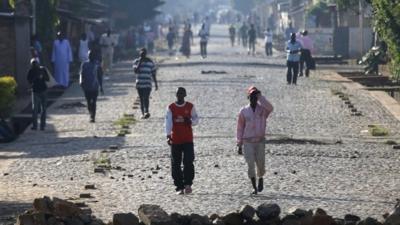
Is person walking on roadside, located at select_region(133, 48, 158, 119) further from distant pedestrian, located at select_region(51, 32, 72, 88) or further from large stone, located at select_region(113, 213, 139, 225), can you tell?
large stone, located at select_region(113, 213, 139, 225)

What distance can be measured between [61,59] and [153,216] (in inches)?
991

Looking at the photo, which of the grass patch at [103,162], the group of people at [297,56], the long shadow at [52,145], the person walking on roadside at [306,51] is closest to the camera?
the grass patch at [103,162]

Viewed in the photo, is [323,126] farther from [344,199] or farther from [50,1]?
[50,1]

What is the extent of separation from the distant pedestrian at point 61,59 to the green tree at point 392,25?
500 inches

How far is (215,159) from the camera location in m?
20.0

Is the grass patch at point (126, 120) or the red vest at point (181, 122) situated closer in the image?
the red vest at point (181, 122)

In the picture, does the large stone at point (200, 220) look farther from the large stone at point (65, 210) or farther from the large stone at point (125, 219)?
the large stone at point (65, 210)

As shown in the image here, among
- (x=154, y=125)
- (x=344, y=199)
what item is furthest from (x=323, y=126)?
(x=344, y=199)

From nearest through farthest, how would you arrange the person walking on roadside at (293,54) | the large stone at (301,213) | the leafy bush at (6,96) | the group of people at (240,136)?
the large stone at (301,213)
the group of people at (240,136)
the leafy bush at (6,96)
the person walking on roadside at (293,54)

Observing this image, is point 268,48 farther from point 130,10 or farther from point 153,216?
point 153,216

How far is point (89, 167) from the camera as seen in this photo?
19.4m

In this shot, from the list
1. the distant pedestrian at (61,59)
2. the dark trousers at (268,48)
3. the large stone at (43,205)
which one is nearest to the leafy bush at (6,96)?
the distant pedestrian at (61,59)

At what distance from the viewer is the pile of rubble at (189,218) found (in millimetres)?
12445

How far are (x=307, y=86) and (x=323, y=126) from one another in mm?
12680
